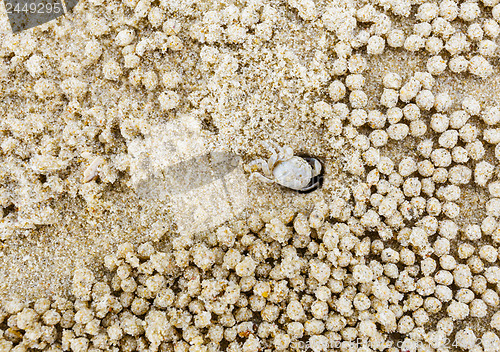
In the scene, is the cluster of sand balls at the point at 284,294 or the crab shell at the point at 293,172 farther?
the crab shell at the point at 293,172

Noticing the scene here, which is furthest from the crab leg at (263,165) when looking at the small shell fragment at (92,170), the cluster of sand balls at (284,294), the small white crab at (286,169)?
the small shell fragment at (92,170)

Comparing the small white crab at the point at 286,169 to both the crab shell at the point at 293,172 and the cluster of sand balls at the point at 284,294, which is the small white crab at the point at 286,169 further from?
the cluster of sand balls at the point at 284,294

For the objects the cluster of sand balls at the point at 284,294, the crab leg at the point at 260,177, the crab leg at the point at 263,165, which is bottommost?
the cluster of sand balls at the point at 284,294

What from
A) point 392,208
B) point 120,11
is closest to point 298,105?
point 392,208

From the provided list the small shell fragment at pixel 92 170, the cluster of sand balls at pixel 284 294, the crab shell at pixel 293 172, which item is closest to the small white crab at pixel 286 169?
the crab shell at pixel 293 172

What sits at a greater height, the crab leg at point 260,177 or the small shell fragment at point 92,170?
the small shell fragment at point 92,170

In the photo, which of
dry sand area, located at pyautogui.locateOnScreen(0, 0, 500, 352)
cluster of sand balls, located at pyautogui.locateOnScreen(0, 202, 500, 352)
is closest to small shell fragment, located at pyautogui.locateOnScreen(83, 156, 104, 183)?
dry sand area, located at pyautogui.locateOnScreen(0, 0, 500, 352)

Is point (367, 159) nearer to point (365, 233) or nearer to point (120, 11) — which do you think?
point (365, 233)
